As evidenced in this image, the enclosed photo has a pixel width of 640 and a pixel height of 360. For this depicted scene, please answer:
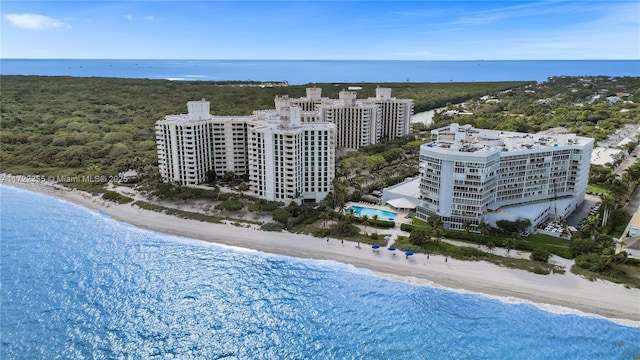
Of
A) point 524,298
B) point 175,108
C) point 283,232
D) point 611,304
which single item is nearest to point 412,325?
point 524,298

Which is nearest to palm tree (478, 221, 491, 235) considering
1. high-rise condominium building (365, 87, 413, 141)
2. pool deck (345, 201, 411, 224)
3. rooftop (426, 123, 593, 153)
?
rooftop (426, 123, 593, 153)

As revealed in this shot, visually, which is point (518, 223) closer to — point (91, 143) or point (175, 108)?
point (91, 143)

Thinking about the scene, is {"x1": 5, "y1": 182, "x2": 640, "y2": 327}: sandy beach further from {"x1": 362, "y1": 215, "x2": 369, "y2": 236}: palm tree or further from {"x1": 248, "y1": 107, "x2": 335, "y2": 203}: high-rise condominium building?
{"x1": 248, "y1": 107, "x2": 335, "y2": 203}: high-rise condominium building

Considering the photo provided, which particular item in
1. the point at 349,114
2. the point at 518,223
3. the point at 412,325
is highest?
the point at 349,114

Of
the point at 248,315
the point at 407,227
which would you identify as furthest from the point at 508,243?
the point at 248,315

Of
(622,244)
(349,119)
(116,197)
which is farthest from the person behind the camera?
(349,119)

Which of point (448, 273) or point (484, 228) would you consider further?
point (484, 228)

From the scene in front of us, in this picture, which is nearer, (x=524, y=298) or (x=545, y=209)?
(x=524, y=298)

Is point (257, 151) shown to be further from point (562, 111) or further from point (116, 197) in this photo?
point (562, 111)

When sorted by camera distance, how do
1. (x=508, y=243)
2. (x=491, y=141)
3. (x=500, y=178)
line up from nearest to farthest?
(x=508, y=243) < (x=500, y=178) < (x=491, y=141)
